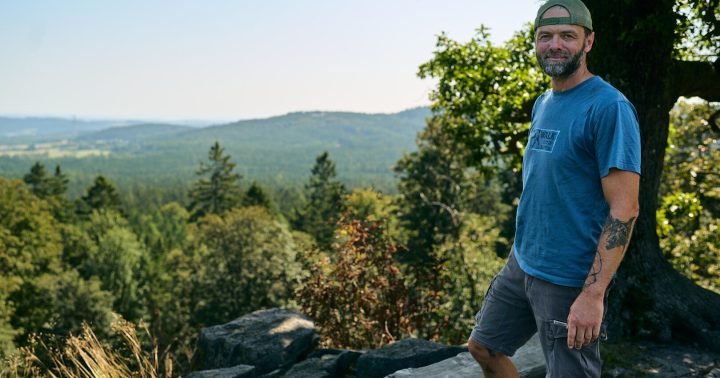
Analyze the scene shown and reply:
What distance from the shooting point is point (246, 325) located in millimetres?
7305

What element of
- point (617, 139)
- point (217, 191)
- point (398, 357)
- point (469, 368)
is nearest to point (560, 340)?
point (617, 139)

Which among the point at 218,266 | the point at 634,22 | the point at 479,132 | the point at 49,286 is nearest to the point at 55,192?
the point at 49,286

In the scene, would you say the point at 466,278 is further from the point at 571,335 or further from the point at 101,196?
the point at 101,196

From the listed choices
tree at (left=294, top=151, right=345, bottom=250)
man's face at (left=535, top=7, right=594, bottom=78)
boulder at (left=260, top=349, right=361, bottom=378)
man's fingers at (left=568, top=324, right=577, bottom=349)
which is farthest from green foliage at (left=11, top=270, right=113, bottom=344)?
man's face at (left=535, top=7, right=594, bottom=78)

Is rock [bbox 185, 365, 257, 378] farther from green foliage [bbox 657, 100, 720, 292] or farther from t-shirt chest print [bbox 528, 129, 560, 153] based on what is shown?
green foliage [bbox 657, 100, 720, 292]

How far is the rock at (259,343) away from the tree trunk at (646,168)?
3.52 metres

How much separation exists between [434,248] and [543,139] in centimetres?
1979

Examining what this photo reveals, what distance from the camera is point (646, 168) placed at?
6336 millimetres

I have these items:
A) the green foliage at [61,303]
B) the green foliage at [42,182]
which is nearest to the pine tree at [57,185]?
the green foliage at [42,182]

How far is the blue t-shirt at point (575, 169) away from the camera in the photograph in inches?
107

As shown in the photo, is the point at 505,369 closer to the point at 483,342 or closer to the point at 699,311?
the point at 483,342

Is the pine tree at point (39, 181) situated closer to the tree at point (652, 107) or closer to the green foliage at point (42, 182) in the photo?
the green foliage at point (42, 182)

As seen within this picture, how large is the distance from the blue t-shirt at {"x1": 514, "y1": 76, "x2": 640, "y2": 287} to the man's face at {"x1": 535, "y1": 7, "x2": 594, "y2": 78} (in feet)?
0.40

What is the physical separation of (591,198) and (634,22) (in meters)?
4.26
